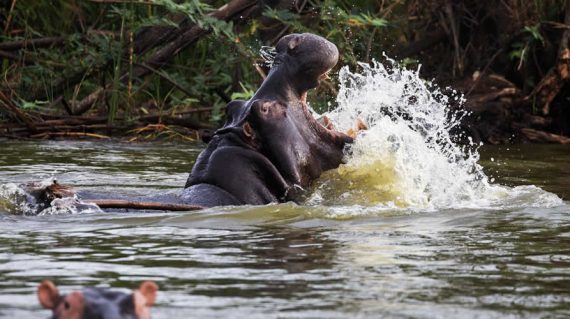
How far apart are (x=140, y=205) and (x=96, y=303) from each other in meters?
2.40

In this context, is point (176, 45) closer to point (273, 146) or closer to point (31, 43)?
point (31, 43)

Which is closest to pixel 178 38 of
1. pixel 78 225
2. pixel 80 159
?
pixel 80 159

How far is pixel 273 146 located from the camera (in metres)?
5.48

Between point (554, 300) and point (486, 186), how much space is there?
2827 mm

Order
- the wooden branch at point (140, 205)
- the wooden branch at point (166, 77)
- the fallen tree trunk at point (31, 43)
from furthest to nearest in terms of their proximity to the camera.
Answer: the fallen tree trunk at point (31, 43)
the wooden branch at point (166, 77)
the wooden branch at point (140, 205)

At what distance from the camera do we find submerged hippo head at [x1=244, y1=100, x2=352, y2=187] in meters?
5.48

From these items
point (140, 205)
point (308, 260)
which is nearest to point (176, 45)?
point (140, 205)

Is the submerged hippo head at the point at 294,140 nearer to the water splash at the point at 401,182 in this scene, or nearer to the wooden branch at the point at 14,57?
the water splash at the point at 401,182

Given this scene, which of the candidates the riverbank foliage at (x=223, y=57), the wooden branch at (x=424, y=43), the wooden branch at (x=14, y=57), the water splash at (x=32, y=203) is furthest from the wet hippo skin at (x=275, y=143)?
the wooden branch at (x=424, y=43)

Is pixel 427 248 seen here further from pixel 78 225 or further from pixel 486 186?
pixel 486 186

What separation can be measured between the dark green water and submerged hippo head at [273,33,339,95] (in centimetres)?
58

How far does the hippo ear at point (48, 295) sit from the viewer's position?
2.78 meters

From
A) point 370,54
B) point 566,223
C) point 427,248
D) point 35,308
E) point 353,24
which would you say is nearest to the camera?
point 35,308

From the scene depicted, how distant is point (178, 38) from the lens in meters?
10.9
